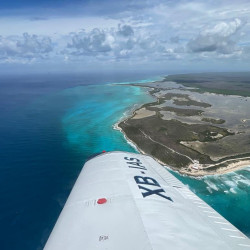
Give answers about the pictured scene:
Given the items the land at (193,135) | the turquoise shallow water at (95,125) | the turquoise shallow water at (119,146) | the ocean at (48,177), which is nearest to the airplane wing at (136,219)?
the ocean at (48,177)

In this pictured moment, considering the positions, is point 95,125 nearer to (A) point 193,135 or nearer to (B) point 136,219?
(A) point 193,135

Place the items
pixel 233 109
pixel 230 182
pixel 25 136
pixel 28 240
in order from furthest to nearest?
1. pixel 233 109
2. pixel 25 136
3. pixel 230 182
4. pixel 28 240

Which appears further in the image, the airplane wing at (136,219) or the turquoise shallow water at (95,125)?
the turquoise shallow water at (95,125)

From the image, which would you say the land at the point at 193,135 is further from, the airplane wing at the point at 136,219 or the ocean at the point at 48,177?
the airplane wing at the point at 136,219

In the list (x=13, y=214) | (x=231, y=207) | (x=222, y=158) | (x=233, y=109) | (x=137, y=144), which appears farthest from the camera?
(x=233, y=109)

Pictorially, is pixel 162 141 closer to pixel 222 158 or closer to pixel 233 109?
pixel 222 158

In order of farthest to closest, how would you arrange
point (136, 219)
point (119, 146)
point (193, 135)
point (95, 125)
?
point (95, 125)
point (193, 135)
point (119, 146)
point (136, 219)

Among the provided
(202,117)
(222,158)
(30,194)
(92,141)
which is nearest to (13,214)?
(30,194)

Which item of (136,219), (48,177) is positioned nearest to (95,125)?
(48,177)

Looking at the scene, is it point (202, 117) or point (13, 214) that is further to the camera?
point (202, 117)
